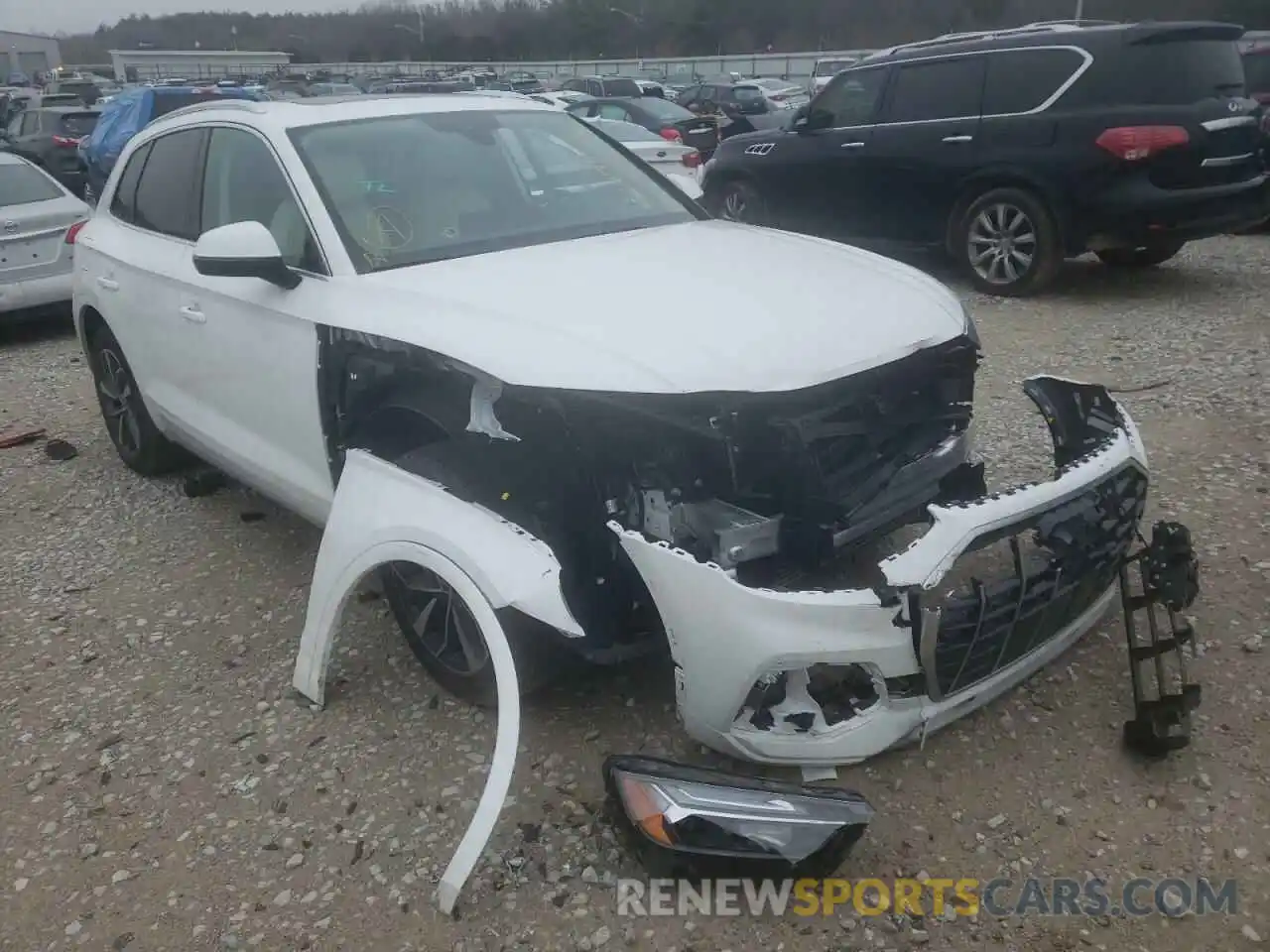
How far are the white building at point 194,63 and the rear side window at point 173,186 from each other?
7042 centimetres

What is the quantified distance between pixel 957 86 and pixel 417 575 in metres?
6.58

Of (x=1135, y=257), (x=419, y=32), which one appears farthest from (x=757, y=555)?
(x=419, y=32)

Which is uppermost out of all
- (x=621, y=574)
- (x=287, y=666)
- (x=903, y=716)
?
(x=621, y=574)

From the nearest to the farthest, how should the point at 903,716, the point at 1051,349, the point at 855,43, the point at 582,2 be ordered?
the point at 903,716, the point at 1051,349, the point at 855,43, the point at 582,2

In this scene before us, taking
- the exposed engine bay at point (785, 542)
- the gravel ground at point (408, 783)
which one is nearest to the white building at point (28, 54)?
the gravel ground at point (408, 783)

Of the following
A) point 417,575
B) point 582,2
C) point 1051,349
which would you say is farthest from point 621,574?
point 582,2

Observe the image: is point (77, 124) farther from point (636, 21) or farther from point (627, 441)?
point (636, 21)

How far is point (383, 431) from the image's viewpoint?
3.23 metres

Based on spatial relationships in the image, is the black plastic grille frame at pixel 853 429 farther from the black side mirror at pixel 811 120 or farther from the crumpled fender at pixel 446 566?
the black side mirror at pixel 811 120

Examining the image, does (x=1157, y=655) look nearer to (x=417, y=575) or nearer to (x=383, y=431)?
(x=417, y=575)

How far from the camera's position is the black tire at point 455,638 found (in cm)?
273

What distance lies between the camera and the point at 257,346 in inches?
136

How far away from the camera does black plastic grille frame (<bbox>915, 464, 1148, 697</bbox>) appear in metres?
2.47

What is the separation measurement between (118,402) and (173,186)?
1.37 meters
